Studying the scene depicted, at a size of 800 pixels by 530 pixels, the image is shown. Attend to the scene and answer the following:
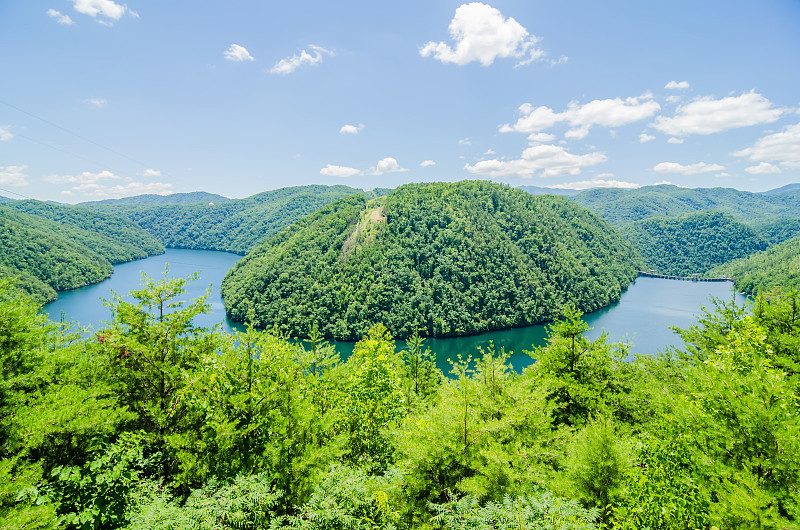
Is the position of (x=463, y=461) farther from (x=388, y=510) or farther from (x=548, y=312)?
(x=548, y=312)

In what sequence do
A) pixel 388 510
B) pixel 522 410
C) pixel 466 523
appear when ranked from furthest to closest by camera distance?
1. pixel 522 410
2. pixel 388 510
3. pixel 466 523

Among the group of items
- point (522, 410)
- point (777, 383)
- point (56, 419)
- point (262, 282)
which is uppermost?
point (777, 383)

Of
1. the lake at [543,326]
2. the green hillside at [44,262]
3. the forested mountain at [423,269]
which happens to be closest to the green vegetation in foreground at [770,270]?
the lake at [543,326]

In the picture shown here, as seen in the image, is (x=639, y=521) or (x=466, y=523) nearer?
(x=466, y=523)

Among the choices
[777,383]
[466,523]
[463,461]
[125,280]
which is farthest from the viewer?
[125,280]

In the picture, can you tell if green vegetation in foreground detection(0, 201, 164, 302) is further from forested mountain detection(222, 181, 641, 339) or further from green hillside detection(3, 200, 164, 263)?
forested mountain detection(222, 181, 641, 339)

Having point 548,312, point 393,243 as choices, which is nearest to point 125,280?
point 393,243

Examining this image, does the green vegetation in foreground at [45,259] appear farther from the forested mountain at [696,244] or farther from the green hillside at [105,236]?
the forested mountain at [696,244]

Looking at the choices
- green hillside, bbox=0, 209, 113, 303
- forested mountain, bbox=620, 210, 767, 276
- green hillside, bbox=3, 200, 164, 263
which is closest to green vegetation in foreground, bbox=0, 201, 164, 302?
green hillside, bbox=0, 209, 113, 303
